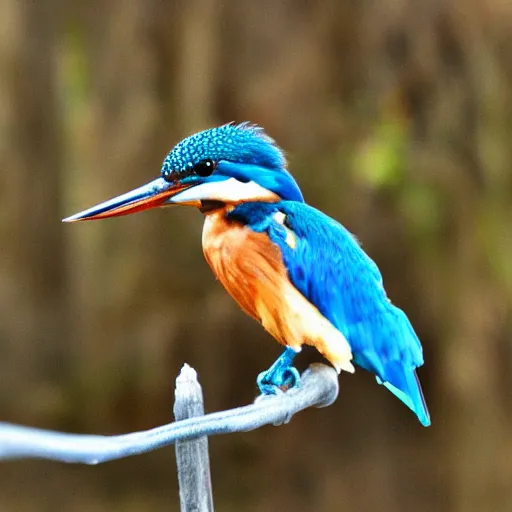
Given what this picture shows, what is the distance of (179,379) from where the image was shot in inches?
21.8

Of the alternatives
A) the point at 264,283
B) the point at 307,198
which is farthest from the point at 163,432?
the point at 307,198

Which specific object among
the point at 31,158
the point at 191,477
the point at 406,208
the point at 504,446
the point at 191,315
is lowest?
the point at 191,477

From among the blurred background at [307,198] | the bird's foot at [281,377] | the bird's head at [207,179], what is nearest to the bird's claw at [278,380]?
the bird's foot at [281,377]

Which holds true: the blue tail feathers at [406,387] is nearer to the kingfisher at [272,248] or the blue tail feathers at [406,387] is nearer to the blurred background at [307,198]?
the kingfisher at [272,248]

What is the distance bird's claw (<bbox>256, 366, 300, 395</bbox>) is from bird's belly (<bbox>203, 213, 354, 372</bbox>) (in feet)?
0.12

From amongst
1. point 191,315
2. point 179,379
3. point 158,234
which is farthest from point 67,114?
point 179,379

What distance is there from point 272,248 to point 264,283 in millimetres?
30

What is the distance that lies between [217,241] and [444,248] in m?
1.09

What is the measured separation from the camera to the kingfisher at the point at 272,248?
62cm

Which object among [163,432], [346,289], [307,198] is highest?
[307,198]

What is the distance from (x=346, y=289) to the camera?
0.65 meters

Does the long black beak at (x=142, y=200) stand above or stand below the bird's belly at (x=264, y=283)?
above

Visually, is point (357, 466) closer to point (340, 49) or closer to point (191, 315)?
point (191, 315)

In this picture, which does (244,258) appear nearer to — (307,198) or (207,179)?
(207,179)
